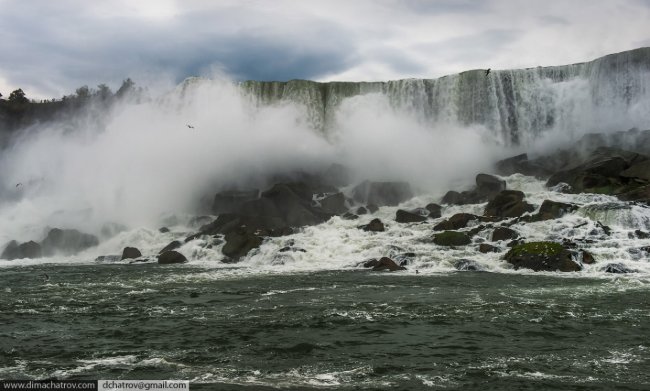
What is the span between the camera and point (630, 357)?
8.67 meters

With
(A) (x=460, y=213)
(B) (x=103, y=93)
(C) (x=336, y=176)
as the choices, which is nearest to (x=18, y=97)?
(B) (x=103, y=93)

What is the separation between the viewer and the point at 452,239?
973 inches

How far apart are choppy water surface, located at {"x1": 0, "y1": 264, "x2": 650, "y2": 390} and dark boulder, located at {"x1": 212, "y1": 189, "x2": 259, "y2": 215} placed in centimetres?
2132

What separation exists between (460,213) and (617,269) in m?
9.93

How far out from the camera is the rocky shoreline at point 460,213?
22.2 metres

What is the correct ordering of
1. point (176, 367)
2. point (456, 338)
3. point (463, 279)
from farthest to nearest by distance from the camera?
point (463, 279) → point (456, 338) → point (176, 367)

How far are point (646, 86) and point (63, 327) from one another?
140 feet

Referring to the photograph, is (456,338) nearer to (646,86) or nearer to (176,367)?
(176,367)

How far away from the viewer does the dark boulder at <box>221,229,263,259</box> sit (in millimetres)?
26909

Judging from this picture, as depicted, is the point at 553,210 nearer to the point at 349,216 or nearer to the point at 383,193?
the point at 349,216

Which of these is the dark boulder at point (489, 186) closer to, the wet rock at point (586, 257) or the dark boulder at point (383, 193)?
the dark boulder at point (383, 193)

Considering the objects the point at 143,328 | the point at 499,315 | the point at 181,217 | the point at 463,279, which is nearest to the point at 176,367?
the point at 143,328

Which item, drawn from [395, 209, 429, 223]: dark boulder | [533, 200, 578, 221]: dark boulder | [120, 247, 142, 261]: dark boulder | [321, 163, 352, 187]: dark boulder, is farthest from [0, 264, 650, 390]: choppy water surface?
[321, 163, 352, 187]: dark boulder

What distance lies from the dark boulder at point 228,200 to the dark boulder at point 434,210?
41.6 ft
